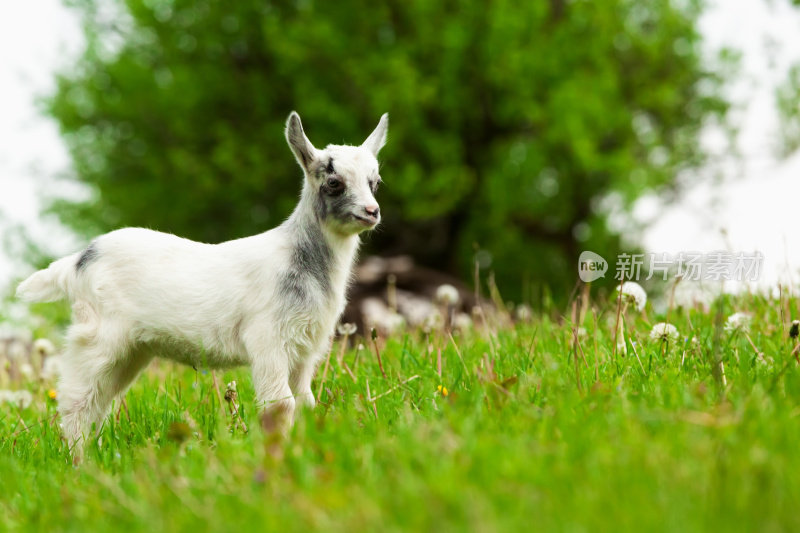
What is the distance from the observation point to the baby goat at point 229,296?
463 cm

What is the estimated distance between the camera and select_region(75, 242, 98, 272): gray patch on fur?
502 cm

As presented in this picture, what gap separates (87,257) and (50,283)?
0.41 metres

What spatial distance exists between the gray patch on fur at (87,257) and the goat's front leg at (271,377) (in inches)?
51.6

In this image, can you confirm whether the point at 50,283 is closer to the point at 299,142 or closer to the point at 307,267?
the point at 307,267

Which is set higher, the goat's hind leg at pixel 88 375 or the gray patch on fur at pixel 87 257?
the gray patch on fur at pixel 87 257

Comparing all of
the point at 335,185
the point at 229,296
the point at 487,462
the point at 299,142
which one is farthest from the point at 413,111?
the point at 487,462

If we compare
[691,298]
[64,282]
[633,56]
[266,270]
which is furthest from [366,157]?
[633,56]

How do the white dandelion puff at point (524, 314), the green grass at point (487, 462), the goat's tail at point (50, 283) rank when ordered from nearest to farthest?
the green grass at point (487, 462) < the goat's tail at point (50, 283) < the white dandelion puff at point (524, 314)

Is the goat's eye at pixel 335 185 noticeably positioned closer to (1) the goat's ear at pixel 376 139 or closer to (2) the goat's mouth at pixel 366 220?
(2) the goat's mouth at pixel 366 220

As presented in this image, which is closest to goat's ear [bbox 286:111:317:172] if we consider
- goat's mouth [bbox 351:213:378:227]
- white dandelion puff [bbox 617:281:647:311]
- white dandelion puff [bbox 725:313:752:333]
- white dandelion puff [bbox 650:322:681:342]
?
goat's mouth [bbox 351:213:378:227]

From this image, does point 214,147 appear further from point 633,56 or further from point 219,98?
point 633,56

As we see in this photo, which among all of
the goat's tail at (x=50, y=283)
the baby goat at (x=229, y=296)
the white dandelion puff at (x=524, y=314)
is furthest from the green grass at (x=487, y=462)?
the white dandelion puff at (x=524, y=314)

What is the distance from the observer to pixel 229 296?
472cm

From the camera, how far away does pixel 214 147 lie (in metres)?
19.9
